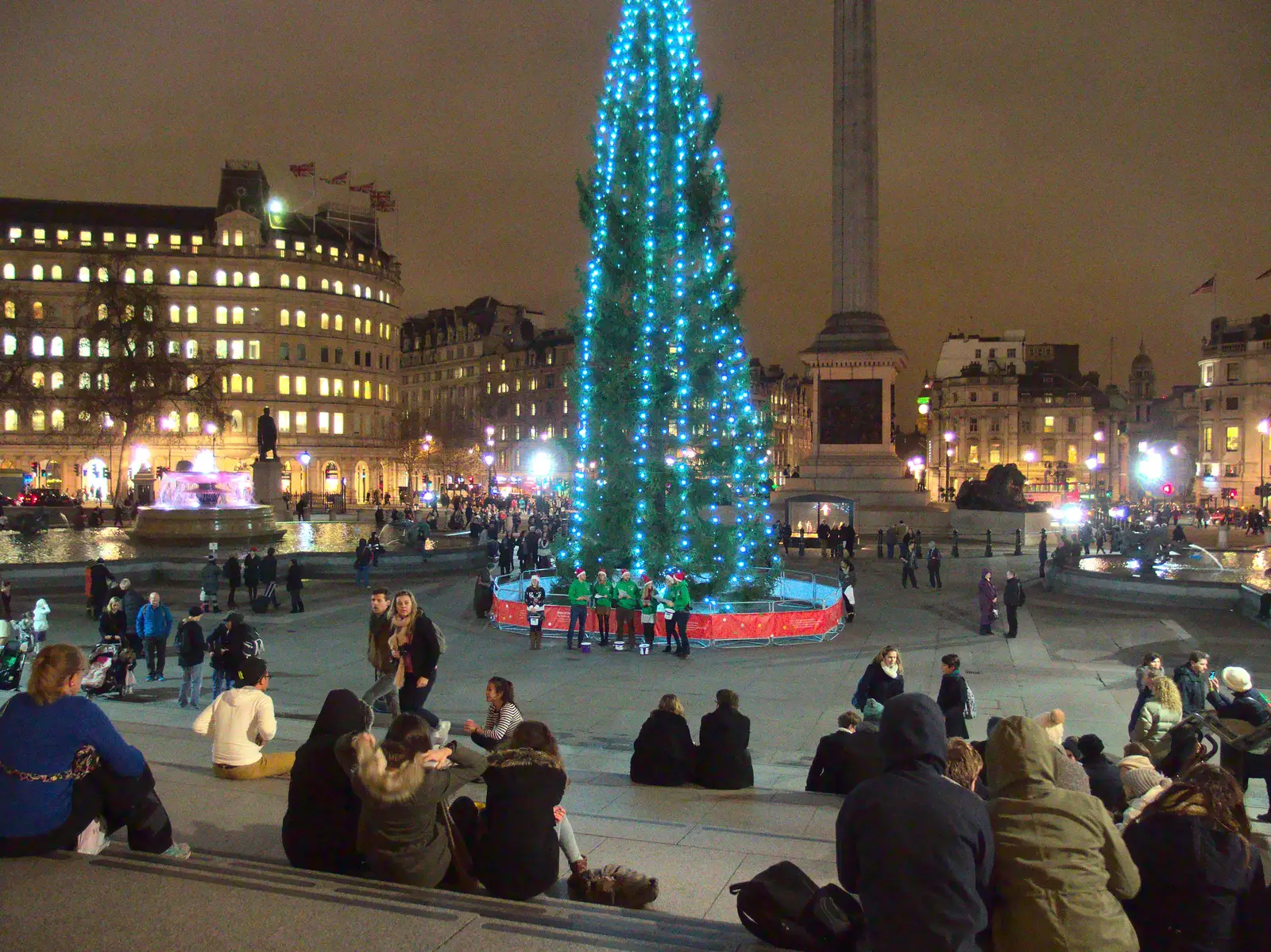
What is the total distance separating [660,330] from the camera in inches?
814

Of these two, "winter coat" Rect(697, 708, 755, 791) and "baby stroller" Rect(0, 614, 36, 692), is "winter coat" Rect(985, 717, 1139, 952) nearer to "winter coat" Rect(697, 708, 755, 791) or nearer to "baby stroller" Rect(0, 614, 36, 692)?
"winter coat" Rect(697, 708, 755, 791)

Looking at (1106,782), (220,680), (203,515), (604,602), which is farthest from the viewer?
(203,515)

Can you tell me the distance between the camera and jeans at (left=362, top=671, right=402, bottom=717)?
892 cm

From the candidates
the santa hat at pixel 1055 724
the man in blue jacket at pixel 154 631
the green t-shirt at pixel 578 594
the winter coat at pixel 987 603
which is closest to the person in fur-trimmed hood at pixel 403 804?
the santa hat at pixel 1055 724

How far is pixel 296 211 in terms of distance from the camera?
90.9 m

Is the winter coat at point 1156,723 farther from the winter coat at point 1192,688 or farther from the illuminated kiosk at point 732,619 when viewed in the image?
the illuminated kiosk at point 732,619

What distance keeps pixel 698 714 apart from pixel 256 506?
32248mm

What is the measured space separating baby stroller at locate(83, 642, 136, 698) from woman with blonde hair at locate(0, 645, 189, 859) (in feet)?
28.9

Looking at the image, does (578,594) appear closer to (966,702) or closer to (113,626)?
(113,626)

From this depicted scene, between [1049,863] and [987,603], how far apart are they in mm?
16809

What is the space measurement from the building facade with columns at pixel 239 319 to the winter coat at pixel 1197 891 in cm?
7790

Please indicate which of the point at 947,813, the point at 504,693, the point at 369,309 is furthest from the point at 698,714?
the point at 369,309

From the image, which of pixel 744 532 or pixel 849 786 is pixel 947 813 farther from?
pixel 744 532

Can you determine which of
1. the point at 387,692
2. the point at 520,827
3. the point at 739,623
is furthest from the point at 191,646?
the point at 739,623
